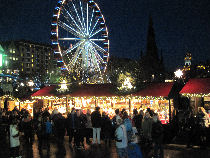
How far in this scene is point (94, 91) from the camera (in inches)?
709

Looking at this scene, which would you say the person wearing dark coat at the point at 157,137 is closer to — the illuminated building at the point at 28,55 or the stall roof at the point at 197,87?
the stall roof at the point at 197,87

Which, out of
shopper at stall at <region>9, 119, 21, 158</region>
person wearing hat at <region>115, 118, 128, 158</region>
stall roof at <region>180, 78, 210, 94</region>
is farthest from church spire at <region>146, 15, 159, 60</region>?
person wearing hat at <region>115, 118, 128, 158</region>

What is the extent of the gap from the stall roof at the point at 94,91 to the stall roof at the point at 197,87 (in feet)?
15.2

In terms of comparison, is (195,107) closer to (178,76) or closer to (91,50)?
(178,76)

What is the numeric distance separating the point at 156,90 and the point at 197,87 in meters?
2.37

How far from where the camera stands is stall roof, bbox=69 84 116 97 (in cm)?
1719

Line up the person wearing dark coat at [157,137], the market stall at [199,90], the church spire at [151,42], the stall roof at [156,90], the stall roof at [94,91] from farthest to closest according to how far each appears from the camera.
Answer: the church spire at [151,42] → the stall roof at [94,91] → the stall roof at [156,90] → the market stall at [199,90] → the person wearing dark coat at [157,137]

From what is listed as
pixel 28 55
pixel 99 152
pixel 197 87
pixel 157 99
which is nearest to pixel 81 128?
pixel 99 152

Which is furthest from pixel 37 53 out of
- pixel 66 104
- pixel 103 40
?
pixel 66 104

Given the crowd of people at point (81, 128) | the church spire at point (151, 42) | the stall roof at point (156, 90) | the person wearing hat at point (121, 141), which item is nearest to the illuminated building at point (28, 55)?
the church spire at point (151, 42)

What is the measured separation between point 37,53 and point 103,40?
8000 cm

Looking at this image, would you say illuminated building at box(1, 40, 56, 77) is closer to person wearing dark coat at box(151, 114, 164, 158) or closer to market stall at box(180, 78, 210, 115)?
market stall at box(180, 78, 210, 115)

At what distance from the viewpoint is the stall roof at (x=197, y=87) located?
47.4 ft

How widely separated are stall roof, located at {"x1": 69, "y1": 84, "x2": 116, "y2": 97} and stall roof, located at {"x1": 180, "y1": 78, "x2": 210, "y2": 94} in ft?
15.2
